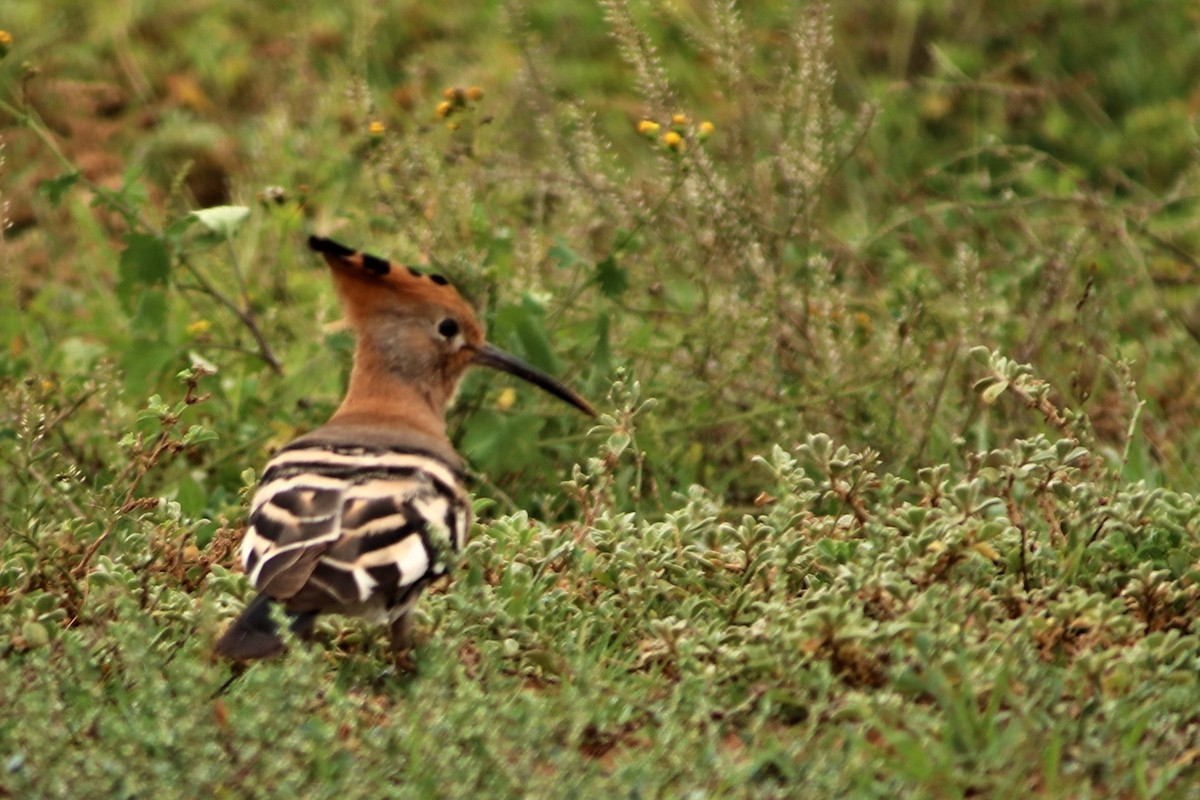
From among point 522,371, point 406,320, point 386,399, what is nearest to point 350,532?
point 386,399

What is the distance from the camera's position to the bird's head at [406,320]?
430cm

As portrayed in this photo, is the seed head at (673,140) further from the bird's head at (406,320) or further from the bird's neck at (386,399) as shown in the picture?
the bird's neck at (386,399)

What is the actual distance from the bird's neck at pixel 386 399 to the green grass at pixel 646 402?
0.21 m

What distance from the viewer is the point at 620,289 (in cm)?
460

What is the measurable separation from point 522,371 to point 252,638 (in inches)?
58.7

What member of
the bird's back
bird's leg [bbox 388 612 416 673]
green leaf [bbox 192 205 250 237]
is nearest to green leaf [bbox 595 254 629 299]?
green leaf [bbox 192 205 250 237]

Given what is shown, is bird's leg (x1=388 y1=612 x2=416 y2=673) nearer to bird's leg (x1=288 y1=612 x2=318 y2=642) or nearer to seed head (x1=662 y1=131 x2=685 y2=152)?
bird's leg (x1=288 y1=612 x2=318 y2=642)

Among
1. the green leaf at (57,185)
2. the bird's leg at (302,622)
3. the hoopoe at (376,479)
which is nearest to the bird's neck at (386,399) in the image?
the hoopoe at (376,479)

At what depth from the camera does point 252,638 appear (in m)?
3.11

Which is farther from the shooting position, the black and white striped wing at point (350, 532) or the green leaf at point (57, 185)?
the green leaf at point (57, 185)

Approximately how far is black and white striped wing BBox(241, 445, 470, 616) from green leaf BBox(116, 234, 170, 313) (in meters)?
1.08

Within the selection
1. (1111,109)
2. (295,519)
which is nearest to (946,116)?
(1111,109)

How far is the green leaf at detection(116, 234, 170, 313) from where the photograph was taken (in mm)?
4578

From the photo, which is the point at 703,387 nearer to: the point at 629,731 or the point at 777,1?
the point at 629,731
